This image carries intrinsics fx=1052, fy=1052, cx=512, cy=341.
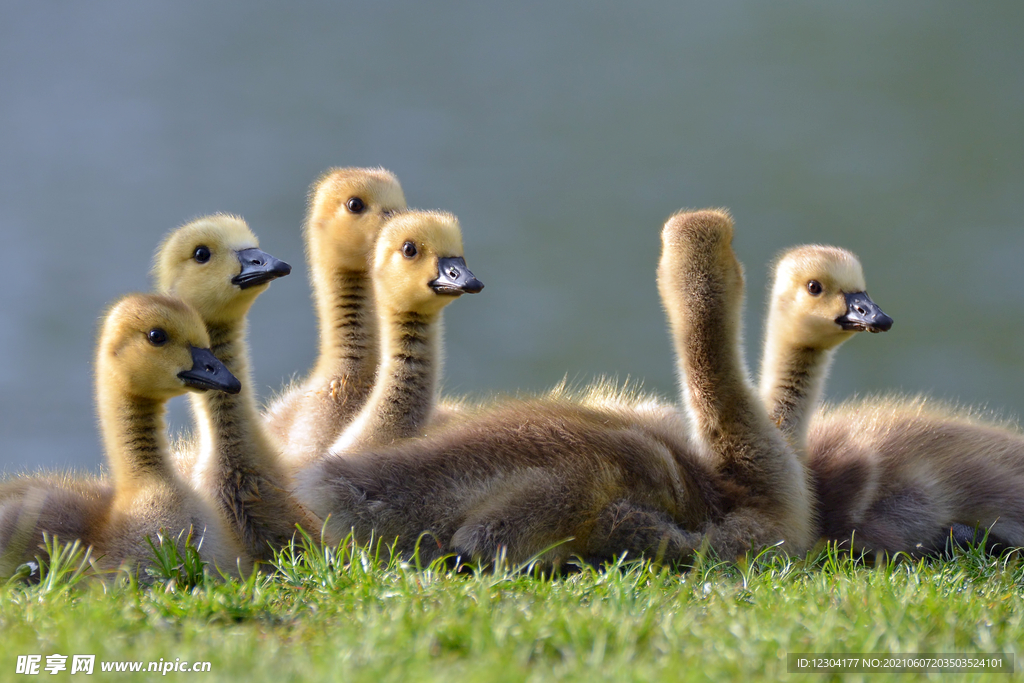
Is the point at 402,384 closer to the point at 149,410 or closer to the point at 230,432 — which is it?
the point at 230,432

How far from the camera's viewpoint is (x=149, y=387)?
309 cm

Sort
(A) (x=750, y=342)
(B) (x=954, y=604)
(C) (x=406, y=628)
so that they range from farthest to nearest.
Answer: (A) (x=750, y=342) → (B) (x=954, y=604) → (C) (x=406, y=628)

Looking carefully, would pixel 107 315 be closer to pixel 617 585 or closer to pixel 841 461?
pixel 617 585

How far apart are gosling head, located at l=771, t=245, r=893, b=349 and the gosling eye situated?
84.4 inches

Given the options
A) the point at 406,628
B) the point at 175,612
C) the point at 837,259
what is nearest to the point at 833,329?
the point at 837,259

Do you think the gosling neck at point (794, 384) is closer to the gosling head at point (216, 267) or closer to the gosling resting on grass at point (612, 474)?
the gosling resting on grass at point (612, 474)

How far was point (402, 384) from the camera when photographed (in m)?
3.67

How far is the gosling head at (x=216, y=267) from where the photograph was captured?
11.8ft

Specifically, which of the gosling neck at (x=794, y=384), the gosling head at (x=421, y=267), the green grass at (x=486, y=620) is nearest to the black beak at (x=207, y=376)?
the green grass at (x=486, y=620)

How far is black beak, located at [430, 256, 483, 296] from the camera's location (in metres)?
3.64

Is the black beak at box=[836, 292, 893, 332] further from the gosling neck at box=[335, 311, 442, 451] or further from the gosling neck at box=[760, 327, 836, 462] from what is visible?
the gosling neck at box=[335, 311, 442, 451]

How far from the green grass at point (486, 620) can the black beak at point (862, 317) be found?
0.98 metres

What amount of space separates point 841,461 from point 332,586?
205 cm

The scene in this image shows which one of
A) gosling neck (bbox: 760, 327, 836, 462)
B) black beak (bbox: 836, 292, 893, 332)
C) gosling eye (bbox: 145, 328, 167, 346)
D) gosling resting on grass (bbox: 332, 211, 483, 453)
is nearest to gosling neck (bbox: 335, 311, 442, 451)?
gosling resting on grass (bbox: 332, 211, 483, 453)
